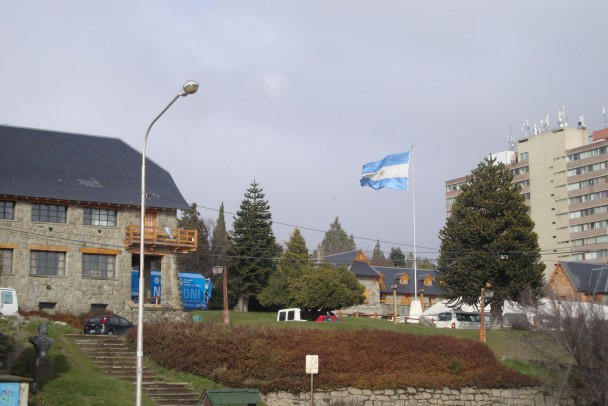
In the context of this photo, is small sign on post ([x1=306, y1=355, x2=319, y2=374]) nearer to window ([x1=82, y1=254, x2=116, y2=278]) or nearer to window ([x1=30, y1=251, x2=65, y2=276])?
window ([x1=82, y1=254, x2=116, y2=278])

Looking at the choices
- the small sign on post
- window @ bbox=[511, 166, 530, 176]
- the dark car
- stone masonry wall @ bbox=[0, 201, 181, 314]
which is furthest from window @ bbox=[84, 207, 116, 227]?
window @ bbox=[511, 166, 530, 176]

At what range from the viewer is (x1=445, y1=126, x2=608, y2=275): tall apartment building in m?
107

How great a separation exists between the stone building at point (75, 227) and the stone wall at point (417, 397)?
18433 mm

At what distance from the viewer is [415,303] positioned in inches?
2403

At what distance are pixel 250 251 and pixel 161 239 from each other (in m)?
15.7

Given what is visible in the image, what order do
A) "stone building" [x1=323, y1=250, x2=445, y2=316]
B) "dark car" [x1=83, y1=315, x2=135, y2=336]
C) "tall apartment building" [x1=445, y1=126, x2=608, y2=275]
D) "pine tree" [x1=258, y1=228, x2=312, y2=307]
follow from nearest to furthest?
"dark car" [x1=83, y1=315, x2=135, y2=336], "pine tree" [x1=258, y1=228, x2=312, y2=307], "stone building" [x1=323, y1=250, x2=445, y2=316], "tall apartment building" [x1=445, y1=126, x2=608, y2=275]

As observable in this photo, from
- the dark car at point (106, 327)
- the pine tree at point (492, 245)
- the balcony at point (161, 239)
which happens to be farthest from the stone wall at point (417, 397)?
the balcony at point (161, 239)

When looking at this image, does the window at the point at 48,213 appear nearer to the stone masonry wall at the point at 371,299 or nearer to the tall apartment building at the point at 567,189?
the stone masonry wall at the point at 371,299

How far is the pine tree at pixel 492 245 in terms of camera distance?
52.3 m

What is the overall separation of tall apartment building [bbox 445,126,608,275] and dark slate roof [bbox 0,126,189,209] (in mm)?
71896

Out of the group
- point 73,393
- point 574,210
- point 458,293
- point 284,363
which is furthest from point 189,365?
point 574,210

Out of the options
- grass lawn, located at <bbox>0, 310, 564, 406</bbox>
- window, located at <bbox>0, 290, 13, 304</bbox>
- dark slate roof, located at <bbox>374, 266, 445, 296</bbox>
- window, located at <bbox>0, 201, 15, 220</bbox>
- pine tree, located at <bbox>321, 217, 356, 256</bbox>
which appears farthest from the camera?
pine tree, located at <bbox>321, 217, 356, 256</bbox>

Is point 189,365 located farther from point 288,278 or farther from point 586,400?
point 288,278

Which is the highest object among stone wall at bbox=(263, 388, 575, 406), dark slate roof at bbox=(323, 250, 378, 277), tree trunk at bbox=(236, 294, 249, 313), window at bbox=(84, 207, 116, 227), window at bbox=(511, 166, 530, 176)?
window at bbox=(511, 166, 530, 176)
